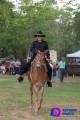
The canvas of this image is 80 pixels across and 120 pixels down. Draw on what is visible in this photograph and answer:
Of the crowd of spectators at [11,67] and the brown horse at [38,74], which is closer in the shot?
the brown horse at [38,74]

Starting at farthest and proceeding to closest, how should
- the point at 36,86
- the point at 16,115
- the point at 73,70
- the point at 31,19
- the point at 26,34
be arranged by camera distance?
1. the point at 26,34
2. the point at 31,19
3. the point at 73,70
4. the point at 36,86
5. the point at 16,115

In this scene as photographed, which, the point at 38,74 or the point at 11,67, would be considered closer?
the point at 38,74

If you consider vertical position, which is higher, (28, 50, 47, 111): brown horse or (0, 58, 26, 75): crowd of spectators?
(28, 50, 47, 111): brown horse

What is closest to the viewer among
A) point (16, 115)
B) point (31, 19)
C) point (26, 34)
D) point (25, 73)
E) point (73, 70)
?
point (16, 115)

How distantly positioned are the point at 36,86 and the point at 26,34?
129 feet

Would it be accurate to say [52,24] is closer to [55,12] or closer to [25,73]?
[55,12]

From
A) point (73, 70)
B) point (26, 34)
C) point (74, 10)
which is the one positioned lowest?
point (73, 70)

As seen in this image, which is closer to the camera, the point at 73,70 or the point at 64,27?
the point at 73,70

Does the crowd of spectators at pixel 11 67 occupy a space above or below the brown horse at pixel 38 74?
below

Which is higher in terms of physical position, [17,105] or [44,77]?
[44,77]

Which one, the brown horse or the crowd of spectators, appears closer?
the brown horse

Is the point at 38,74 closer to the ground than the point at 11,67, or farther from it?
farther from it

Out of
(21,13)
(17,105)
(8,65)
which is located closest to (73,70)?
(8,65)

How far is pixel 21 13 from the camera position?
48.2 meters
